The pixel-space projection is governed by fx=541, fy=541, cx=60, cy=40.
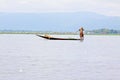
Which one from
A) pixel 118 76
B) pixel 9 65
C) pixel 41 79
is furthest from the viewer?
pixel 9 65

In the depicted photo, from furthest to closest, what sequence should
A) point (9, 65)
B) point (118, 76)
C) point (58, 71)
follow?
point (9, 65), point (58, 71), point (118, 76)

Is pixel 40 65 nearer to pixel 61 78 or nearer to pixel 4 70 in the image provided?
pixel 4 70

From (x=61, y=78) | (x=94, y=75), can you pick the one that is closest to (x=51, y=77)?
(x=61, y=78)

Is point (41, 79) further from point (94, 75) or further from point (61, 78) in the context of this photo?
point (94, 75)

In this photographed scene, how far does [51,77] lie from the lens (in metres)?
32.4

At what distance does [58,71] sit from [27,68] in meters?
2.87

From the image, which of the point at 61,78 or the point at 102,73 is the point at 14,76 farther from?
the point at 102,73

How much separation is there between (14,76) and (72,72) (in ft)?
14.9

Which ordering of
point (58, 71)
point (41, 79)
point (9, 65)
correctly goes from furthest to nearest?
point (9, 65) → point (58, 71) → point (41, 79)

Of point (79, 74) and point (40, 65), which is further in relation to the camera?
point (40, 65)

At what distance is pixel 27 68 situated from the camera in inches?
1492

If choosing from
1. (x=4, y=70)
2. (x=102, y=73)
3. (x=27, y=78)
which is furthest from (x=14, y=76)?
(x=102, y=73)

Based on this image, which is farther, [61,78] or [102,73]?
[102,73]

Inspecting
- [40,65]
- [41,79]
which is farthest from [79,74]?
[40,65]
